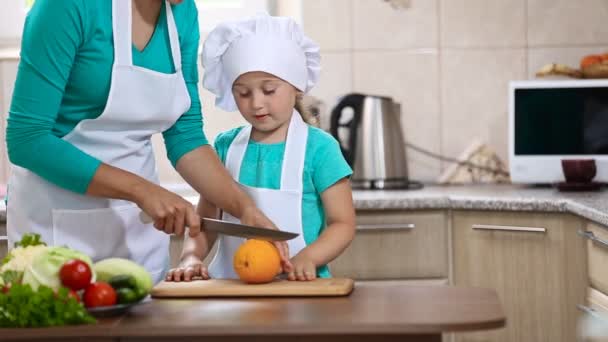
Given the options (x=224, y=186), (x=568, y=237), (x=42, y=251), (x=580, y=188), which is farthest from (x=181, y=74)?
(x=580, y=188)

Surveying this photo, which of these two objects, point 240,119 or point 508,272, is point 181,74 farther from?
point 240,119

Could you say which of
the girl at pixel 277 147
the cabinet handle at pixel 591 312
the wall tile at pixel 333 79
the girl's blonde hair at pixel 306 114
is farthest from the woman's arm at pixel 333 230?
the wall tile at pixel 333 79

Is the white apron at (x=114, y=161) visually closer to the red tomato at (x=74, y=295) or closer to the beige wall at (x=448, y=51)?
the red tomato at (x=74, y=295)

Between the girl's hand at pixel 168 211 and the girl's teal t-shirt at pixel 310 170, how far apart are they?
0.43m

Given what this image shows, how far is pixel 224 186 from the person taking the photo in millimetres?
2092

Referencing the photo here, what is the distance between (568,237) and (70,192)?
1510mm

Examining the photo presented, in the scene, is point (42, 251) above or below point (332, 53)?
below

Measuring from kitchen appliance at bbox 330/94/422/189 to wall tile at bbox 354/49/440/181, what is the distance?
0.21 metres

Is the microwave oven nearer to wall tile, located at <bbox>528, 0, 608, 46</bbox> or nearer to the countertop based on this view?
the countertop

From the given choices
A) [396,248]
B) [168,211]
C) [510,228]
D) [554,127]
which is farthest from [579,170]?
[168,211]

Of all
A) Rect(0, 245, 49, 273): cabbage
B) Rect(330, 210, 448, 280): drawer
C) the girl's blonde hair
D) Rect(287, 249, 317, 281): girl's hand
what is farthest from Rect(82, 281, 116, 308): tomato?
the girl's blonde hair

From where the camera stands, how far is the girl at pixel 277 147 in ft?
7.00

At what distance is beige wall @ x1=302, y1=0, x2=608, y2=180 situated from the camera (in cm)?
354

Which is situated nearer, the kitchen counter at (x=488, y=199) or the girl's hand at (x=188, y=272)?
the girl's hand at (x=188, y=272)
